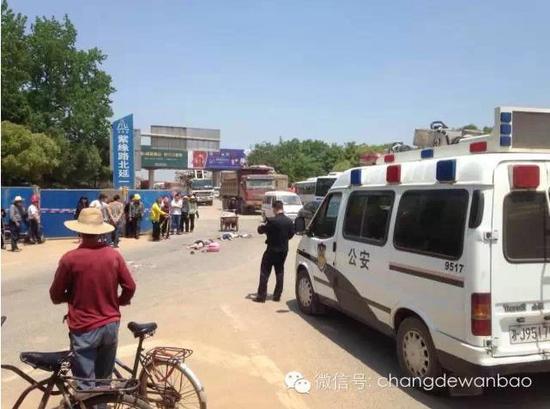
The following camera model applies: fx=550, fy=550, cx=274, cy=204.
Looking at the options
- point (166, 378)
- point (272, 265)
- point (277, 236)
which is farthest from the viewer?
point (272, 265)

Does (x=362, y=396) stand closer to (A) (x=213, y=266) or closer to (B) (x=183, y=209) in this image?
(A) (x=213, y=266)

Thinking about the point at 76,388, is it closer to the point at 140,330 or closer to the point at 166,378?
the point at 140,330

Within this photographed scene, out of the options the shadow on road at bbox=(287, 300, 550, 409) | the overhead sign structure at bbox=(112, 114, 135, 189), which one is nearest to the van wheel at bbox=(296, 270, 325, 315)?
the shadow on road at bbox=(287, 300, 550, 409)

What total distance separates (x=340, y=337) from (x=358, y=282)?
107 centimetres

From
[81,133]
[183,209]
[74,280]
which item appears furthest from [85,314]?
[81,133]

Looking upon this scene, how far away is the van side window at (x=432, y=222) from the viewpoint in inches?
188

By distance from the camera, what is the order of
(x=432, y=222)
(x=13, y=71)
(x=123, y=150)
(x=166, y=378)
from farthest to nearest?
1. (x=13, y=71)
2. (x=123, y=150)
3. (x=432, y=222)
4. (x=166, y=378)

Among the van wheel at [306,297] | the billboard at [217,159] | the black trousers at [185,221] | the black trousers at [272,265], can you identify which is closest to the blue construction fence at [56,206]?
the black trousers at [185,221]

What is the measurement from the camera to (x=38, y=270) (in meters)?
13.7

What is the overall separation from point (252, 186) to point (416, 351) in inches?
1323

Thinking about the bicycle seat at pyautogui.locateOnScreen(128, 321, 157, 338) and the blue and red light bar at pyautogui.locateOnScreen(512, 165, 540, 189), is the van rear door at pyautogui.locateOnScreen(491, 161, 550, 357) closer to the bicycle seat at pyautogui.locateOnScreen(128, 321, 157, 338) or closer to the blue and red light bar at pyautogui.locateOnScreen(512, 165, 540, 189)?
the blue and red light bar at pyautogui.locateOnScreen(512, 165, 540, 189)

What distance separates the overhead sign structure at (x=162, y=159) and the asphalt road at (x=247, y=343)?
5894 centimetres

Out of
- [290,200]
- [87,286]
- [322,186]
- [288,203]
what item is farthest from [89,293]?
[322,186]

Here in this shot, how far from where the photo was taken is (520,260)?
4609 millimetres
